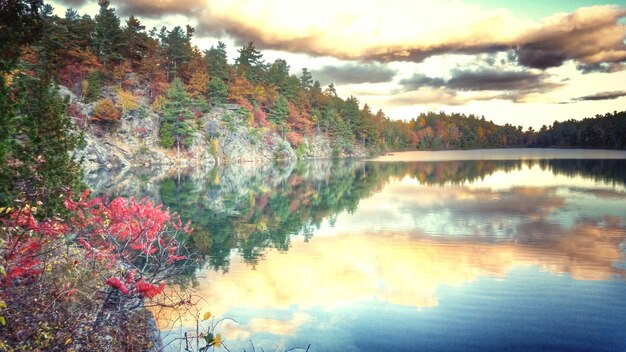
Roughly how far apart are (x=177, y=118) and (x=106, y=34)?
73.0 feet

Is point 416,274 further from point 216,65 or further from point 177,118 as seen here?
point 216,65

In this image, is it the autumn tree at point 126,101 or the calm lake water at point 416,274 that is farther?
the autumn tree at point 126,101

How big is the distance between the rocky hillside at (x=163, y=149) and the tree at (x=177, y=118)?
7.63ft

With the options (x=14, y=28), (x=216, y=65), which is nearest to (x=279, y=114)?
(x=216, y=65)

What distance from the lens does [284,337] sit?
37.4 ft

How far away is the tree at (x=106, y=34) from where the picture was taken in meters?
85.4

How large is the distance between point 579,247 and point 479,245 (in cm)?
453

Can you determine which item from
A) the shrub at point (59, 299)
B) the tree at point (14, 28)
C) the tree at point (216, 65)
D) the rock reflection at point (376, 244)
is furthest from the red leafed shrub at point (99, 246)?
the tree at point (216, 65)

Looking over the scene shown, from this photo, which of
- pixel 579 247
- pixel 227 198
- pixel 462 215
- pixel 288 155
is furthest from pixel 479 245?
pixel 288 155

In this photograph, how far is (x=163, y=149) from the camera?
3369 inches

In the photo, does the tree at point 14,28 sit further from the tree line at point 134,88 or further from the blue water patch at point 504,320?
the blue water patch at point 504,320

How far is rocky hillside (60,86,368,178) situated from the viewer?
72.4m

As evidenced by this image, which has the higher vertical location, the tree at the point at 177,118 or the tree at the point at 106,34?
the tree at the point at 106,34

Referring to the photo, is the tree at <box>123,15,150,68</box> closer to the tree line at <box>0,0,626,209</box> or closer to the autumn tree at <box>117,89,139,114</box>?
the tree line at <box>0,0,626,209</box>
